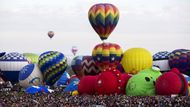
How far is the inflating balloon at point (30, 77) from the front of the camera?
29.9 metres

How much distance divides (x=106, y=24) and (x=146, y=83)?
11.1 metres

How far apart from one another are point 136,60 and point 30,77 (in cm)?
730

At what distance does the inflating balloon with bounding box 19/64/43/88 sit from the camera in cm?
2988

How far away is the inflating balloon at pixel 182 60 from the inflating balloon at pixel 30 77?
9458 millimetres

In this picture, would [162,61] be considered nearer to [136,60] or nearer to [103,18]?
[136,60]

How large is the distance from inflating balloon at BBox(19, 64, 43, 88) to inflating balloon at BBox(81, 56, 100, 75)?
135 inches

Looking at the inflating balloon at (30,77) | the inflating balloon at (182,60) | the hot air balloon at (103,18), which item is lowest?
the inflating balloon at (30,77)

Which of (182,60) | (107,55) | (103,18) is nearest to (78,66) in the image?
(103,18)

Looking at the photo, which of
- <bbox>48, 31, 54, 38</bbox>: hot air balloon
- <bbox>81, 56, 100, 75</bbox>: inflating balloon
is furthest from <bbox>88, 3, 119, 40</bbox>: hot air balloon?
<bbox>48, 31, 54, 38</bbox>: hot air balloon

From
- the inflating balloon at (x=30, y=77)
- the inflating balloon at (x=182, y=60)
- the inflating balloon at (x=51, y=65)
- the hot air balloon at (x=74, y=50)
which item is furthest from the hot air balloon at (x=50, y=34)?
the inflating balloon at (x=182, y=60)

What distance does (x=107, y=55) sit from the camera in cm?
2936

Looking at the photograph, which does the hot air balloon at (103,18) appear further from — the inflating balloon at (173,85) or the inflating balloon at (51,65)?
the inflating balloon at (173,85)

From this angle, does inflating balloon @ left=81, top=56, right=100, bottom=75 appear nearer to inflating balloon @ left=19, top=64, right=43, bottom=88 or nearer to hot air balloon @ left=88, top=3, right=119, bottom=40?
hot air balloon @ left=88, top=3, right=119, bottom=40

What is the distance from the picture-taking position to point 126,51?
30.5 meters
